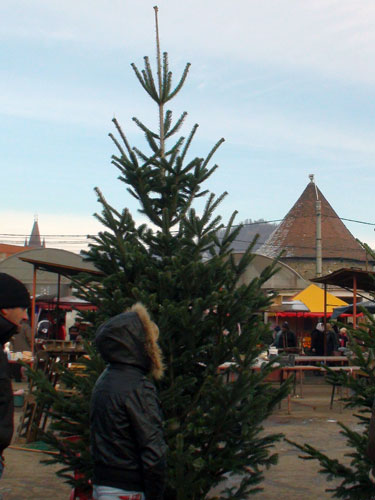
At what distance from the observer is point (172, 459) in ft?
15.6

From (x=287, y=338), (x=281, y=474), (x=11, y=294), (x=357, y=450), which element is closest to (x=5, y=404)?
(x=11, y=294)

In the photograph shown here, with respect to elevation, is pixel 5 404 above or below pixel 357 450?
above

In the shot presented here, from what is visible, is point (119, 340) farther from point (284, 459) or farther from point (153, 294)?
point (284, 459)

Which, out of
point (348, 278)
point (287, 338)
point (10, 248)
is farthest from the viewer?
point (10, 248)

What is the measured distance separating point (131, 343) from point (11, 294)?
34.2 inches

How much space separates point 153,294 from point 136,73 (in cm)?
235

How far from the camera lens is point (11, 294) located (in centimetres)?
392

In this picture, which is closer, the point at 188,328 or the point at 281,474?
the point at 188,328

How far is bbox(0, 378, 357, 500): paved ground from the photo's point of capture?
720 centimetres

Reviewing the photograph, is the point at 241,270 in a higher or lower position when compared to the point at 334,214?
lower

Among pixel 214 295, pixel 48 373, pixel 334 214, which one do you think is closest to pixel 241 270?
pixel 214 295

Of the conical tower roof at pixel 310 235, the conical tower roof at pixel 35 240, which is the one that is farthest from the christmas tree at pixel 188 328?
the conical tower roof at pixel 35 240

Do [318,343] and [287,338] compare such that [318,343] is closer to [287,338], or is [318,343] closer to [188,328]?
[287,338]

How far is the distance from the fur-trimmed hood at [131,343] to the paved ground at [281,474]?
4.06 meters
